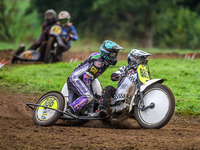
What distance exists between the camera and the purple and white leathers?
27.2 feet

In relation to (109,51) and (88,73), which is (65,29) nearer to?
(88,73)

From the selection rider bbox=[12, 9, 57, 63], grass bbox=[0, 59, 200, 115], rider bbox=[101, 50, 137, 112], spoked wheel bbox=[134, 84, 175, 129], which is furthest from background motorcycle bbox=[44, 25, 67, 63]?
spoked wheel bbox=[134, 84, 175, 129]

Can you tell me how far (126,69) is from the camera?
27.8 ft

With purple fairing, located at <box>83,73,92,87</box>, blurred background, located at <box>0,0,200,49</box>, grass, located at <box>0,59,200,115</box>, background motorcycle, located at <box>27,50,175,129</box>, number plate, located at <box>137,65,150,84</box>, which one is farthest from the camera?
blurred background, located at <box>0,0,200,49</box>

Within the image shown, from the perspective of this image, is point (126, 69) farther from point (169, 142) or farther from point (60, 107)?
point (169, 142)

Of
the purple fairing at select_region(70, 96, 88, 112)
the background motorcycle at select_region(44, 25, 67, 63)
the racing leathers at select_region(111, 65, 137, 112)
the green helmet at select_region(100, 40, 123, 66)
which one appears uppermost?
the background motorcycle at select_region(44, 25, 67, 63)

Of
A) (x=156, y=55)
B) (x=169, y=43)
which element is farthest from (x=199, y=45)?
(x=156, y=55)

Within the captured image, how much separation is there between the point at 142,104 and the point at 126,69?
96 cm

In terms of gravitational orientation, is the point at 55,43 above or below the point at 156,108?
above

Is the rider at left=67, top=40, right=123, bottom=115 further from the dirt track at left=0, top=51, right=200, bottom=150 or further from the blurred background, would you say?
the blurred background

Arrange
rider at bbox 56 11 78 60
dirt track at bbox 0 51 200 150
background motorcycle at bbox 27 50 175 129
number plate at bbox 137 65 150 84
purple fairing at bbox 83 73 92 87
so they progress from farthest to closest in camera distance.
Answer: rider at bbox 56 11 78 60 < purple fairing at bbox 83 73 92 87 < number plate at bbox 137 65 150 84 < background motorcycle at bbox 27 50 175 129 < dirt track at bbox 0 51 200 150

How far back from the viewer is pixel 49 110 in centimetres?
838

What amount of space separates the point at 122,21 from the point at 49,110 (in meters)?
36.0

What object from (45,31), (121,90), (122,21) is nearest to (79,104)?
(121,90)
